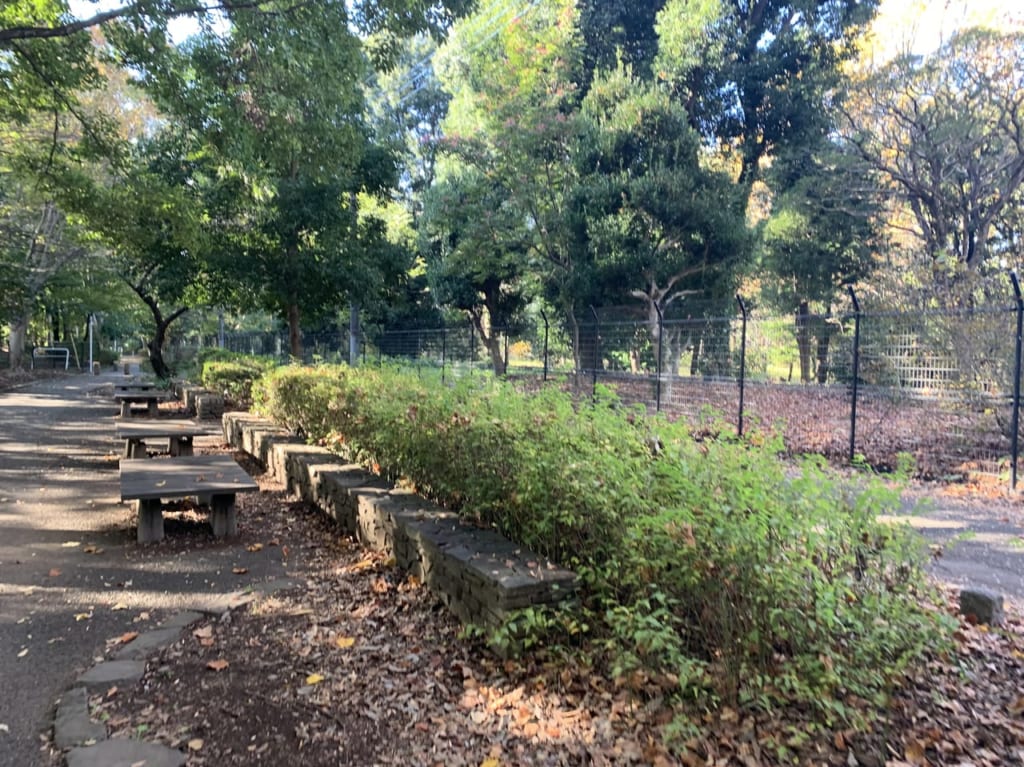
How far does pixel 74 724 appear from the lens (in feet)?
8.48

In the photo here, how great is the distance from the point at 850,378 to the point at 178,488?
7.83 meters

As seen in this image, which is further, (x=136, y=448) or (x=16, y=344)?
(x=16, y=344)

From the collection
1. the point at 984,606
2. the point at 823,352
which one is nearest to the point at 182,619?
the point at 984,606

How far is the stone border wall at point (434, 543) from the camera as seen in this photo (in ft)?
10.1

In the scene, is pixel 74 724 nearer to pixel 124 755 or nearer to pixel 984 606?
pixel 124 755

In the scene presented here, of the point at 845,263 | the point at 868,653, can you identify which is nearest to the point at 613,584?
the point at 868,653

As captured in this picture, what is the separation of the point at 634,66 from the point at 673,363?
10.8m

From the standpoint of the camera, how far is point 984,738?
222 cm

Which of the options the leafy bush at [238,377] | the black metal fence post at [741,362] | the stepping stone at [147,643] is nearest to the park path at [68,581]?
the stepping stone at [147,643]

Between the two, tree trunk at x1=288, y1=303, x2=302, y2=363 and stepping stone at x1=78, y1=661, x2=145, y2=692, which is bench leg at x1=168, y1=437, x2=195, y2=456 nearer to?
tree trunk at x1=288, y1=303, x2=302, y2=363

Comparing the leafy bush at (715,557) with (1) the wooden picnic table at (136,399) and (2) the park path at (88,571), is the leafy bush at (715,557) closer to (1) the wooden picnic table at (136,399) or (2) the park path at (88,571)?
(2) the park path at (88,571)

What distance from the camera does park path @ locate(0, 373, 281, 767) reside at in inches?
114

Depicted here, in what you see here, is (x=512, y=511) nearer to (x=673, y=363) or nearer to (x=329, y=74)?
(x=329, y=74)

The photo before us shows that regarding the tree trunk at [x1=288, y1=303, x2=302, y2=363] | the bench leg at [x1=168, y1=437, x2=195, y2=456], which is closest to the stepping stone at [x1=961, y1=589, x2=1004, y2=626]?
the bench leg at [x1=168, y1=437, x2=195, y2=456]
